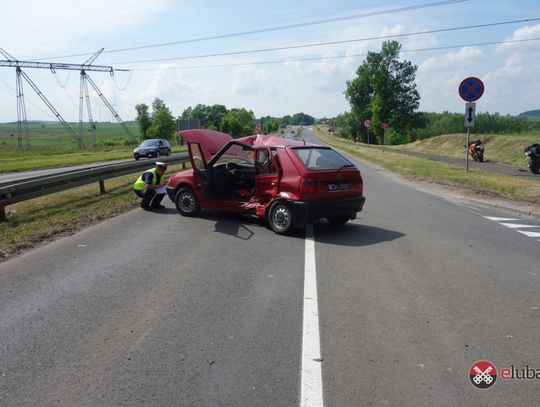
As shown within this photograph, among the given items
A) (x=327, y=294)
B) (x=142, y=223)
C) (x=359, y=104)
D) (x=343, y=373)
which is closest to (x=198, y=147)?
(x=142, y=223)

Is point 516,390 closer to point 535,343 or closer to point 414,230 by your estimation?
point 535,343

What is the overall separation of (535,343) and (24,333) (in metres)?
4.38

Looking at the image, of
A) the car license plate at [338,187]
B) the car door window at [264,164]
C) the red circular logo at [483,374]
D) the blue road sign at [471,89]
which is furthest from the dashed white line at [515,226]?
the blue road sign at [471,89]

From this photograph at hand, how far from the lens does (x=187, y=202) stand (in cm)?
1033

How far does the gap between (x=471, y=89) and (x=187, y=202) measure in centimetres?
1147

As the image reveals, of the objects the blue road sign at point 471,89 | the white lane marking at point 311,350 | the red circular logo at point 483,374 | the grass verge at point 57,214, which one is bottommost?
the red circular logo at point 483,374

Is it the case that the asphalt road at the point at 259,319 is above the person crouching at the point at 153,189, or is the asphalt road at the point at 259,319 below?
below

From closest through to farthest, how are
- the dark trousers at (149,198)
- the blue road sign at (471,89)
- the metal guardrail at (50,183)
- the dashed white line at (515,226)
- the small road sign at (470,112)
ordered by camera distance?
the dashed white line at (515,226) → the metal guardrail at (50,183) → the dark trousers at (149,198) → the blue road sign at (471,89) → the small road sign at (470,112)

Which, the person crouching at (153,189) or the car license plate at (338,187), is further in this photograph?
the person crouching at (153,189)

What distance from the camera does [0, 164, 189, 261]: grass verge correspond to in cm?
800

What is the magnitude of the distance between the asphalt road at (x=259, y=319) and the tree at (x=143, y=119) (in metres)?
74.4

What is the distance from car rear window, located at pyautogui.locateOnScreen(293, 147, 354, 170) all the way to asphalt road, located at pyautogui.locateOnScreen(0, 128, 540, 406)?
1.31m

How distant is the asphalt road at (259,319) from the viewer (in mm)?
3281

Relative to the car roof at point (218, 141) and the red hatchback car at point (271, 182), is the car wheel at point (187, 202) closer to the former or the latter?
the red hatchback car at point (271, 182)
